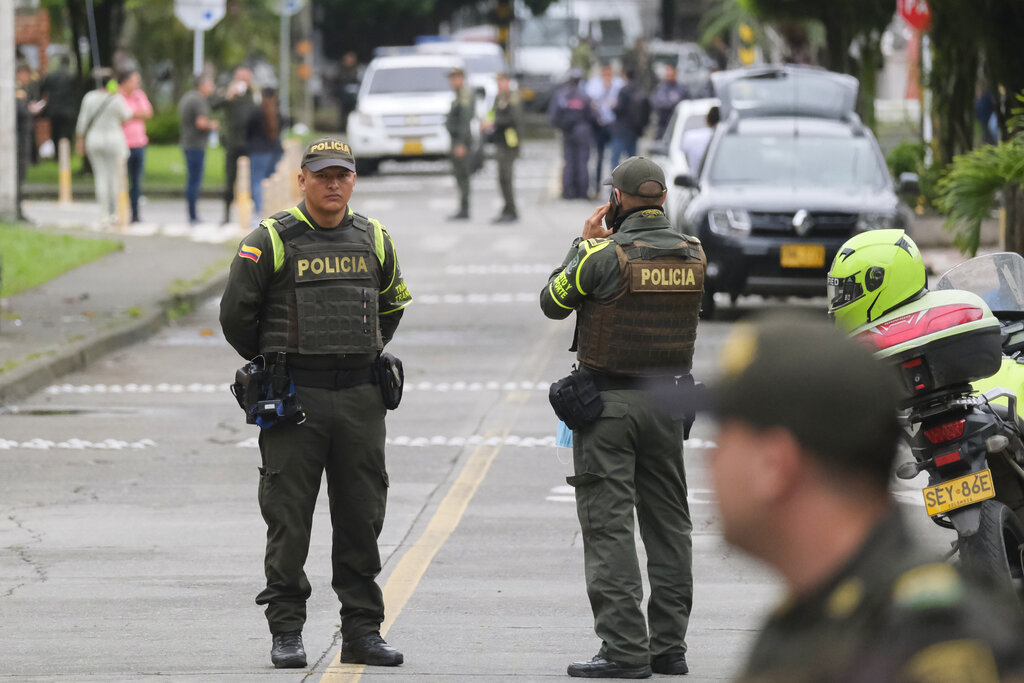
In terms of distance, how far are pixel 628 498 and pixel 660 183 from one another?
113 cm

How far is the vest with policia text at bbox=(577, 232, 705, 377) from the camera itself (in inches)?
251

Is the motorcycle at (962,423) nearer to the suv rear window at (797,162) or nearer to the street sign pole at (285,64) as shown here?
the suv rear window at (797,162)

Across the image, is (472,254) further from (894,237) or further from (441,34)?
(441,34)

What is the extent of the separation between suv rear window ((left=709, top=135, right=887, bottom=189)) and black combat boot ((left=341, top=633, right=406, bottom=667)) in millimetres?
11443

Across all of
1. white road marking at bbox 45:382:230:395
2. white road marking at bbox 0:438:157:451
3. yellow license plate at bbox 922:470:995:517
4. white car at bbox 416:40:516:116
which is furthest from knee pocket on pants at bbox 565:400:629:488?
white car at bbox 416:40:516:116

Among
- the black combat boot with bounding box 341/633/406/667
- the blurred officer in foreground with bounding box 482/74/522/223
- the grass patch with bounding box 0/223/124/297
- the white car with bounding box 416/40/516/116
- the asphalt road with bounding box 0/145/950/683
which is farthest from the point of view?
the white car with bounding box 416/40/516/116

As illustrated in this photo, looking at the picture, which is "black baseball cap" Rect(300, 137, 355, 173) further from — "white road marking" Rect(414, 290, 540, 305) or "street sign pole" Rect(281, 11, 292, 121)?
"street sign pole" Rect(281, 11, 292, 121)

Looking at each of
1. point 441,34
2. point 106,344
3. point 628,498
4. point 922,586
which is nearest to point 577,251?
point 628,498

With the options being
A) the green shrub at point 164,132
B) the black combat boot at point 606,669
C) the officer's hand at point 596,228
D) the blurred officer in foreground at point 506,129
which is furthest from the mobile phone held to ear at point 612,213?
the green shrub at point 164,132

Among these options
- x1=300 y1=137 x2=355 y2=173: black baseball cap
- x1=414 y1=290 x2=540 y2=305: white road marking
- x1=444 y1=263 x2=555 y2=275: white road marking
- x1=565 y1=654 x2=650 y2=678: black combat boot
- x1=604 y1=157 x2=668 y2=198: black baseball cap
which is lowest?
x1=444 y1=263 x2=555 y2=275: white road marking

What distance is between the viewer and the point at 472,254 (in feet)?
74.1

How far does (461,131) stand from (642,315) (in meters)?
19.9

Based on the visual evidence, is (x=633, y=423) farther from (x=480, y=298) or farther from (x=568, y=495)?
(x=480, y=298)

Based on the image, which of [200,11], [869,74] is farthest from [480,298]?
[200,11]
